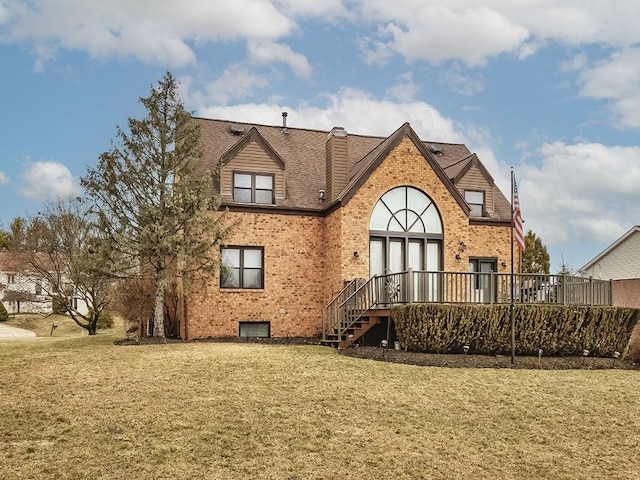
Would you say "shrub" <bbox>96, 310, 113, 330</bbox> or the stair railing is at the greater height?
the stair railing

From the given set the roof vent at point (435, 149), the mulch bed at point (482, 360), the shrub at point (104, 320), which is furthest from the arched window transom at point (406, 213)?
the shrub at point (104, 320)

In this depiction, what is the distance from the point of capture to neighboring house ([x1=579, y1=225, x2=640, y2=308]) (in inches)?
1357

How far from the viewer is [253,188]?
23859 millimetres

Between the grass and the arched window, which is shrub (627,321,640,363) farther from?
the arched window

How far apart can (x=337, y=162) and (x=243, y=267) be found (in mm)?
5068

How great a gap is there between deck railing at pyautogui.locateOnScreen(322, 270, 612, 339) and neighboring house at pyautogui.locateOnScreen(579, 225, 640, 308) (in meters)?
16.2

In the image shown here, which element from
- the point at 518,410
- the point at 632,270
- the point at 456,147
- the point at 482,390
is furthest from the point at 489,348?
the point at 632,270

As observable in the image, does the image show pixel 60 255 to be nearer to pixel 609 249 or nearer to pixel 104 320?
pixel 104 320

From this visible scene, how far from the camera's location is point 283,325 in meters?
23.5

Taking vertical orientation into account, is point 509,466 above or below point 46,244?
below

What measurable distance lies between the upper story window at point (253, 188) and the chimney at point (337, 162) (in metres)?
2.24

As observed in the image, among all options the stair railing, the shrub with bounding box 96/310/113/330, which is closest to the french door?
the stair railing

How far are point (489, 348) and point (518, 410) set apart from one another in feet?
17.8

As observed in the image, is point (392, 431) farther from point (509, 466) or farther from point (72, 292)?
point (72, 292)
